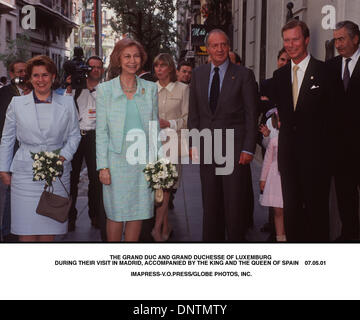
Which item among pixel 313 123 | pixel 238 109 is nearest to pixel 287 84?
pixel 313 123

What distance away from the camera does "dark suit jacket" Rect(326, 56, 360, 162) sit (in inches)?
204

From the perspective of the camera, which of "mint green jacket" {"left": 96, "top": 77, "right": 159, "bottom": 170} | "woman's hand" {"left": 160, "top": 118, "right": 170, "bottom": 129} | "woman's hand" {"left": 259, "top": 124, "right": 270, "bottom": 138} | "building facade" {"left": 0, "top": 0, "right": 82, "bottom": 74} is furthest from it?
"building facade" {"left": 0, "top": 0, "right": 82, "bottom": 74}

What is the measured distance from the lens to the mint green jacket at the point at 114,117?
15.2 feet

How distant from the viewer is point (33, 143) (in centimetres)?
470

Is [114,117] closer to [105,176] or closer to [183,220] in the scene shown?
[105,176]

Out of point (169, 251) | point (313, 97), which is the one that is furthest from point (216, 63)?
point (169, 251)

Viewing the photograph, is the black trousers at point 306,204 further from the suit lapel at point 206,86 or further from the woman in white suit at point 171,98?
the woman in white suit at point 171,98

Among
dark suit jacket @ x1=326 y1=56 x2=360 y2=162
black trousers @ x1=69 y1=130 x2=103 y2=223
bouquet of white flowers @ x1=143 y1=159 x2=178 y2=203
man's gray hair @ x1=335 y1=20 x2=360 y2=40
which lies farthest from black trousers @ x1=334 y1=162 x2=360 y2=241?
black trousers @ x1=69 y1=130 x2=103 y2=223

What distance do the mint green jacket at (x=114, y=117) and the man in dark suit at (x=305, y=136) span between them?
1176 mm

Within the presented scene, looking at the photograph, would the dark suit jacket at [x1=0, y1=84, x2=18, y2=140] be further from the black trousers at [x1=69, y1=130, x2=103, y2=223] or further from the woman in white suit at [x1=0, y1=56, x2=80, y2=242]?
the woman in white suit at [x1=0, y1=56, x2=80, y2=242]

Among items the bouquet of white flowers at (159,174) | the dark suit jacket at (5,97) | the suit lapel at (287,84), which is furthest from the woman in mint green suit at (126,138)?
the dark suit jacket at (5,97)

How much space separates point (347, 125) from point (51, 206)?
110 inches

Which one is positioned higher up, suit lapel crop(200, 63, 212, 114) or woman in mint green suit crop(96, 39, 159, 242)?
suit lapel crop(200, 63, 212, 114)
